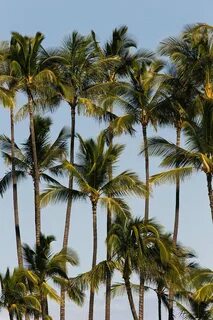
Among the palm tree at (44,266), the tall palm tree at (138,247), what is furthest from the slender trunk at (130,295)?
the palm tree at (44,266)

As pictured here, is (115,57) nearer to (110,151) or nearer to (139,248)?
(110,151)

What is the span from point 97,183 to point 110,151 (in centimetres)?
222

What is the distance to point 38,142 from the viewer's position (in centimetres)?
4762

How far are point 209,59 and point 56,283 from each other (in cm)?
1409

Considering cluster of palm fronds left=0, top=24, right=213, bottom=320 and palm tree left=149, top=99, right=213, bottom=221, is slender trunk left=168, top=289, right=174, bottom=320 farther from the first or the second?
palm tree left=149, top=99, right=213, bottom=221

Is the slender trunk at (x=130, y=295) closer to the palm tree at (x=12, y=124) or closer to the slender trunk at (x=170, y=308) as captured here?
the slender trunk at (x=170, y=308)

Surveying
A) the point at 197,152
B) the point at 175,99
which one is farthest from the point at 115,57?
the point at 197,152

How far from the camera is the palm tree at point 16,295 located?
37.7 meters

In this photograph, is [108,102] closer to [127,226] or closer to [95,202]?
[95,202]

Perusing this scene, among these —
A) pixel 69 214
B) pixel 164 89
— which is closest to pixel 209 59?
pixel 164 89

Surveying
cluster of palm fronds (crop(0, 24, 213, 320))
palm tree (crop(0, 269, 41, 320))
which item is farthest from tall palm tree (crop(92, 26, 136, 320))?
palm tree (crop(0, 269, 41, 320))

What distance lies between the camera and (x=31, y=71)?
1763 inches

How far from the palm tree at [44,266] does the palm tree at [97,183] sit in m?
3.92

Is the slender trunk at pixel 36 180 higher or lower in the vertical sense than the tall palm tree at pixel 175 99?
lower
